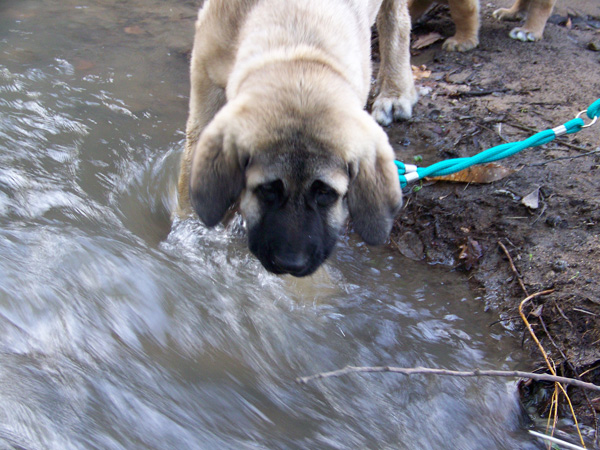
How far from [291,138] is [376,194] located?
0.62 metres

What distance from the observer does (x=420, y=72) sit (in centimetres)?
588

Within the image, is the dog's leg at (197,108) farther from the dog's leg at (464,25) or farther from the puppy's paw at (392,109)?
the dog's leg at (464,25)

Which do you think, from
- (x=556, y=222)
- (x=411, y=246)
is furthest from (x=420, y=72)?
(x=556, y=222)

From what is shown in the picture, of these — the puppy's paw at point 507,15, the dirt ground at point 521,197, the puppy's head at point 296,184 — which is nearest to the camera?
the puppy's head at point 296,184

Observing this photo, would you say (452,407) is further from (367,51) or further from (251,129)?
(367,51)

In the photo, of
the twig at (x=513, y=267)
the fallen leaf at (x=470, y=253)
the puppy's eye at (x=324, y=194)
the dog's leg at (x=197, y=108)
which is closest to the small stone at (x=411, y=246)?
the fallen leaf at (x=470, y=253)

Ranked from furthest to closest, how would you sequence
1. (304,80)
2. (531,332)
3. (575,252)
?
1. (575,252)
2. (531,332)
3. (304,80)

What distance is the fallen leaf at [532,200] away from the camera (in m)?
3.78

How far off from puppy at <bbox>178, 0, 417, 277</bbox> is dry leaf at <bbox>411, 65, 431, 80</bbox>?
89.4 inches

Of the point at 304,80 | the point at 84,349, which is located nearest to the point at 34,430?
the point at 84,349

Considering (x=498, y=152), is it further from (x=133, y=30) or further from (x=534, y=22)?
(x=133, y=30)

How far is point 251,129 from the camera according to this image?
2.63 meters

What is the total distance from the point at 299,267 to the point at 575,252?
1.87 m

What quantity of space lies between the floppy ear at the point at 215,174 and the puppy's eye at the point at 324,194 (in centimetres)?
39
